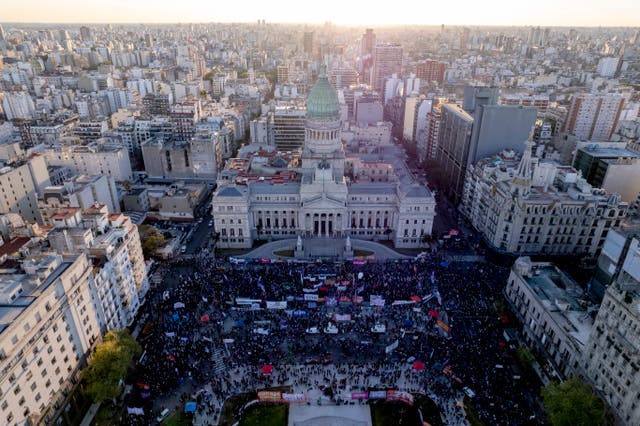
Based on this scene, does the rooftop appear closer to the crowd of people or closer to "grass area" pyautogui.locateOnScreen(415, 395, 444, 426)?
the crowd of people

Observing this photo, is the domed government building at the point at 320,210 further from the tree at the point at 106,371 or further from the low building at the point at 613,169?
the low building at the point at 613,169

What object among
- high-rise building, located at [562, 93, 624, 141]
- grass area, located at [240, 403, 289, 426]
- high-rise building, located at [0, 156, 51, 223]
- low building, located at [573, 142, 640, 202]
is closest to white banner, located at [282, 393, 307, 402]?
grass area, located at [240, 403, 289, 426]

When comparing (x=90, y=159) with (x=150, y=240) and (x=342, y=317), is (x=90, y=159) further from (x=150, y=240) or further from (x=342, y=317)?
(x=342, y=317)

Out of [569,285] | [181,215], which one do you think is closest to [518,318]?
[569,285]

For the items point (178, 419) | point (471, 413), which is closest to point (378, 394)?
point (471, 413)

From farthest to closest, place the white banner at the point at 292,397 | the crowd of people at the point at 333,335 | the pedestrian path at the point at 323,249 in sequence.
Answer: the pedestrian path at the point at 323,249 → the crowd of people at the point at 333,335 → the white banner at the point at 292,397

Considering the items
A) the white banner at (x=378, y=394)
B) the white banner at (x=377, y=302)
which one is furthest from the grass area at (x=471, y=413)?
the white banner at (x=377, y=302)
